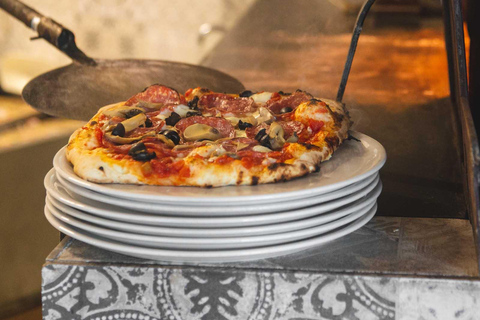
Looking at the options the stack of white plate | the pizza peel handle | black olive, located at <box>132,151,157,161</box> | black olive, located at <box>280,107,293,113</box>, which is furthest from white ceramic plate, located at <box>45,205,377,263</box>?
the pizza peel handle

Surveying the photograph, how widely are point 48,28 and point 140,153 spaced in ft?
6.00

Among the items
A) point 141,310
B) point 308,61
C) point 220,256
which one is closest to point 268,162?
point 220,256

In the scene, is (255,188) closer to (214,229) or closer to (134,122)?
(214,229)

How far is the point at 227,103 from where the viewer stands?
3.80 ft

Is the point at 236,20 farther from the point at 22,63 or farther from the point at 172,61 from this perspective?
the point at 22,63

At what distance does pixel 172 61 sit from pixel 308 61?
0.57m

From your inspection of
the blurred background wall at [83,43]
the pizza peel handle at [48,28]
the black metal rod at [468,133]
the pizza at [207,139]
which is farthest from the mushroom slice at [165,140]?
the pizza peel handle at [48,28]

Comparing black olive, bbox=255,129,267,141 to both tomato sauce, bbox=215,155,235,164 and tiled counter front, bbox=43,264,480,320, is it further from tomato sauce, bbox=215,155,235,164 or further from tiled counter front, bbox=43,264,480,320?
tiled counter front, bbox=43,264,480,320

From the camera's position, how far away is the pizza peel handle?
247cm

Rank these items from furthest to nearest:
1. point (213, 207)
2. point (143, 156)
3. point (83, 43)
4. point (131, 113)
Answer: point (83, 43) → point (131, 113) → point (143, 156) → point (213, 207)

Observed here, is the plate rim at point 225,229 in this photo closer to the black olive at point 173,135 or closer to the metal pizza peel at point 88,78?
the black olive at point 173,135

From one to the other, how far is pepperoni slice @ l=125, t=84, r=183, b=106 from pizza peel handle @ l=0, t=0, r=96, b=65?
4.52ft

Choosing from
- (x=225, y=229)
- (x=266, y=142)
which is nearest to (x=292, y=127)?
(x=266, y=142)

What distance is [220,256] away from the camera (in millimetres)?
751
